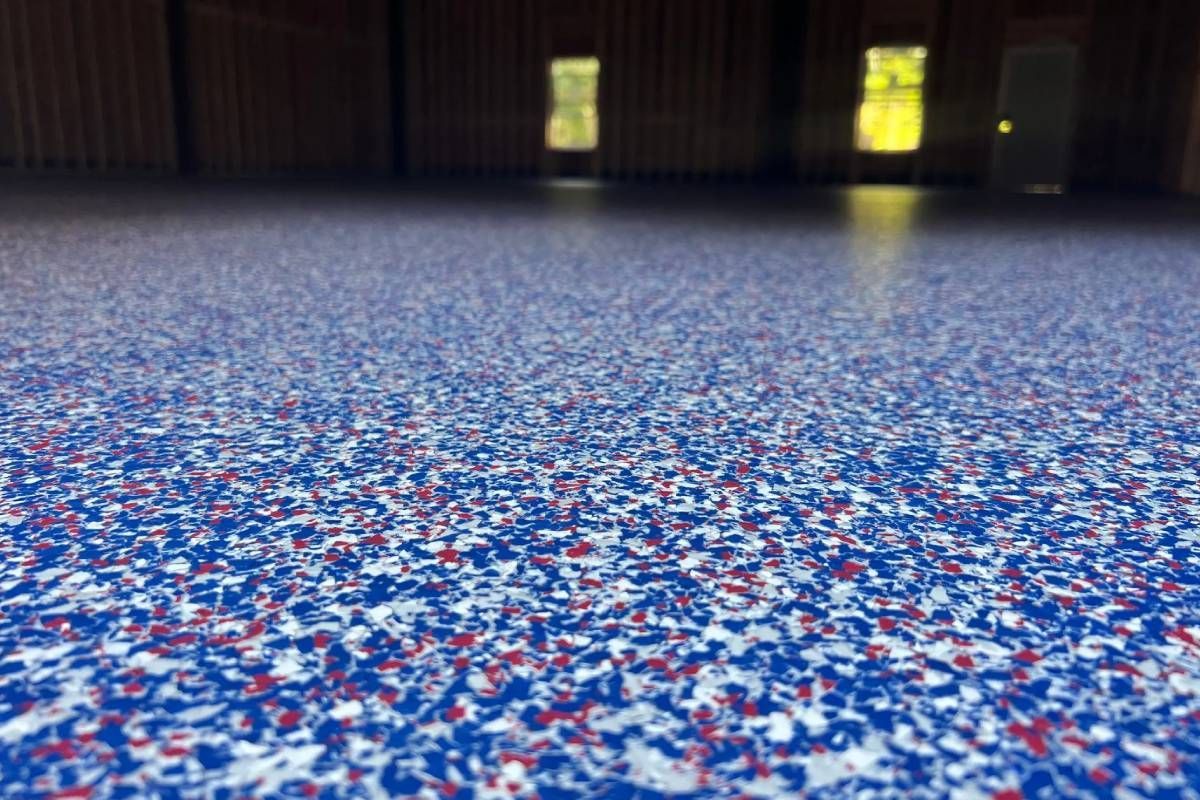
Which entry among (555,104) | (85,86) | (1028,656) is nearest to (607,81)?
(555,104)

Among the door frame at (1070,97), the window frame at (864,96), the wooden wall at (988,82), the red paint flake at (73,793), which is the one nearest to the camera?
the red paint flake at (73,793)

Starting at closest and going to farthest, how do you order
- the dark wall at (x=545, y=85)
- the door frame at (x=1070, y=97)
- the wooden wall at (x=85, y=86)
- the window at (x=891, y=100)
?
1. the wooden wall at (x=85, y=86)
2. the dark wall at (x=545, y=85)
3. the door frame at (x=1070, y=97)
4. the window at (x=891, y=100)

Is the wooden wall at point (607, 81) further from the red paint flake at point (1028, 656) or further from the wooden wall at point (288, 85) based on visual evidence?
the red paint flake at point (1028, 656)

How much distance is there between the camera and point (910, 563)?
0.69m

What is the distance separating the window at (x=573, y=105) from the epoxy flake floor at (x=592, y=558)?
1109cm

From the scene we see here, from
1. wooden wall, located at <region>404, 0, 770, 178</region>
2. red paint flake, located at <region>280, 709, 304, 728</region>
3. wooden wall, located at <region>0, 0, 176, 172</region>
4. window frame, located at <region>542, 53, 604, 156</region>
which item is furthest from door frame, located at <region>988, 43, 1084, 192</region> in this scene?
red paint flake, located at <region>280, 709, 304, 728</region>

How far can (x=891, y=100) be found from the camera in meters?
11.2

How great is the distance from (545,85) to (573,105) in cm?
48

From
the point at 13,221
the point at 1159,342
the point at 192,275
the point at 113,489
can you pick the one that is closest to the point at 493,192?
the point at 13,221

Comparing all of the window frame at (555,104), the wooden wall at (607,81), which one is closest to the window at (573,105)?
the window frame at (555,104)

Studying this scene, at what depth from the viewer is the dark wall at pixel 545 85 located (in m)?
8.68

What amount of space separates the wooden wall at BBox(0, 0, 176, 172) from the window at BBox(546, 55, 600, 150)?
5123 mm

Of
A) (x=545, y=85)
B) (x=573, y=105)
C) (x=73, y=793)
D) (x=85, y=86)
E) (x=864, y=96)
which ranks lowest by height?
(x=73, y=793)

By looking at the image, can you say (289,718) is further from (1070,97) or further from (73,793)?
(1070,97)
